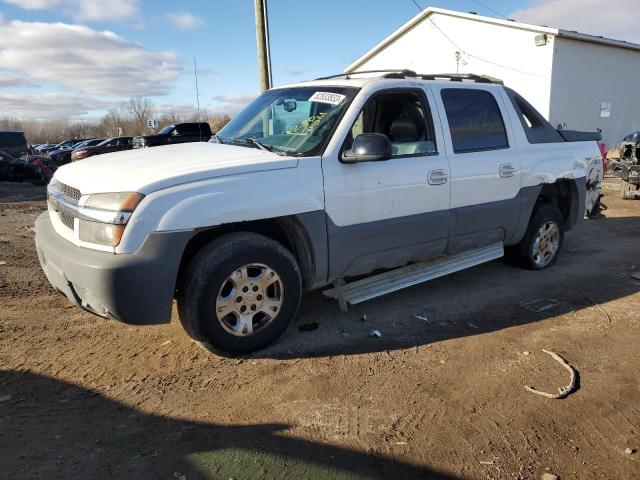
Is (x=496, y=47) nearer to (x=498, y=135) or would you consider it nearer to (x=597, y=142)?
(x=597, y=142)

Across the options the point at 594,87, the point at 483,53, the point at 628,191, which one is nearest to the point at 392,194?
the point at 628,191

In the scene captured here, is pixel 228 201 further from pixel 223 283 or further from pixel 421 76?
pixel 421 76

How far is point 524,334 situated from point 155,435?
2.91 metres

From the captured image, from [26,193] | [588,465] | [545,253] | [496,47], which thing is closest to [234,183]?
[588,465]

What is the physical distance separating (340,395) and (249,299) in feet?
3.05

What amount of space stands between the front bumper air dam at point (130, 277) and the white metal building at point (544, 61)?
15.9 meters

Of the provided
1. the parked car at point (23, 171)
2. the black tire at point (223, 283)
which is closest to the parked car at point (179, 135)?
the parked car at point (23, 171)

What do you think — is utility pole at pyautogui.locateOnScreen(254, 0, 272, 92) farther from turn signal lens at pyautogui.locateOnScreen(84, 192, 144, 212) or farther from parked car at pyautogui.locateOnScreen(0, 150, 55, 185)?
parked car at pyautogui.locateOnScreen(0, 150, 55, 185)

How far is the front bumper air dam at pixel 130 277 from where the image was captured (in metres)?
3.08

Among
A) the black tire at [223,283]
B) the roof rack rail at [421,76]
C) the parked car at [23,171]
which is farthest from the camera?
the parked car at [23,171]

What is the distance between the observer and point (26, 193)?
14.4m

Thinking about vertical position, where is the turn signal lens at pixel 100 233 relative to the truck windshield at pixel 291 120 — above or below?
below

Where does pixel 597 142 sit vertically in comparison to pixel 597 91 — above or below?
below

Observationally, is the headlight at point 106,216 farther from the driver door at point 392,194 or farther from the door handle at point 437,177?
the door handle at point 437,177
